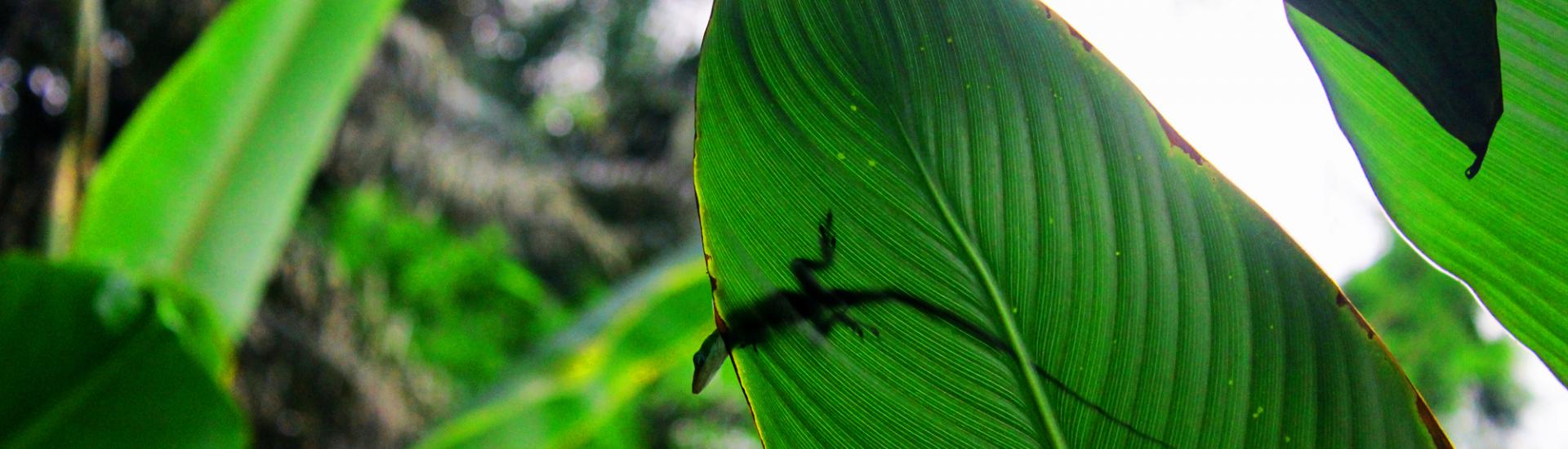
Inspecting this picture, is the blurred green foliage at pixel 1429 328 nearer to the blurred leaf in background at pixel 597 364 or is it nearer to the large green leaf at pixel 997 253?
the blurred leaf in background at pixel 597 364

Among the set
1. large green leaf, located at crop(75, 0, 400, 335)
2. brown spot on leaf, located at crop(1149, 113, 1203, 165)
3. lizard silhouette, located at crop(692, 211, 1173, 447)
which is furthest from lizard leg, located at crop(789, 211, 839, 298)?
large green leaf, located at crop(75, 0, 400, 335)

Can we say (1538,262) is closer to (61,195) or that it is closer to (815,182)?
(815,182)

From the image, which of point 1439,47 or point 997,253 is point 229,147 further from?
point 1439,47

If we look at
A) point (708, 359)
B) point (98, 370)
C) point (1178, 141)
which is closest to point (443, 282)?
point (98, 370)

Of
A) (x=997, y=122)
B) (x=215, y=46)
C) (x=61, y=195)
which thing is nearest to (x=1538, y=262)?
(x=997, y=122)

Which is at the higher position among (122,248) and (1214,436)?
(122,248)

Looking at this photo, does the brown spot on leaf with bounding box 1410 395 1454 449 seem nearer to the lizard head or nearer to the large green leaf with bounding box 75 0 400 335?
the lizard head
